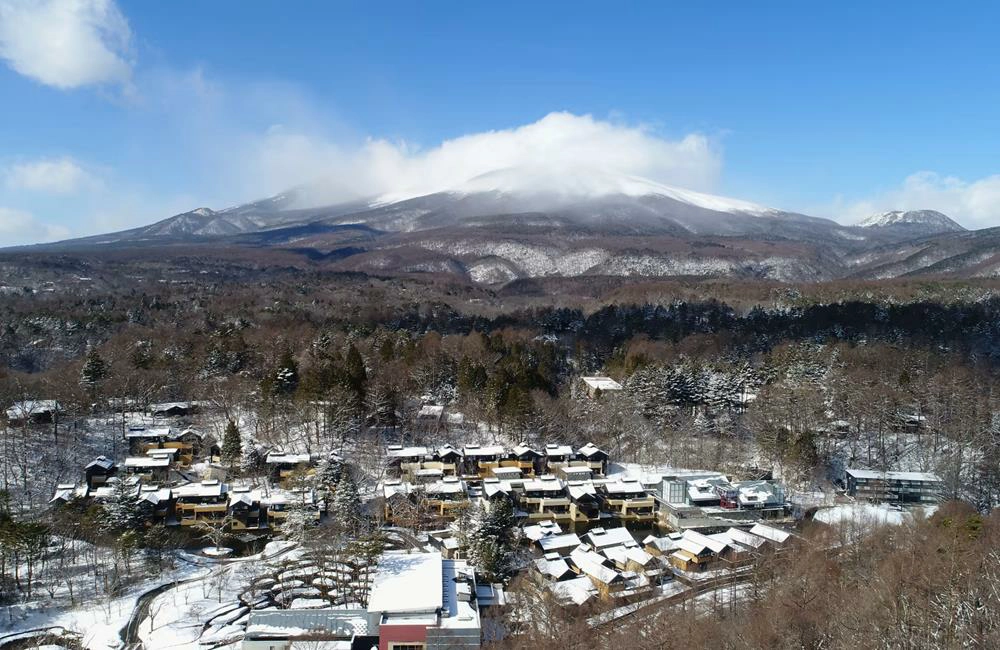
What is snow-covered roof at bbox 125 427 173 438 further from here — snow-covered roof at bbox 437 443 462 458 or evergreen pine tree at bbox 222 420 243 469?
snow-covered roof at bbox 437 443 462 458

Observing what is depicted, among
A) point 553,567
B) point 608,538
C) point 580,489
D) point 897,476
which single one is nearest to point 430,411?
point 580,489

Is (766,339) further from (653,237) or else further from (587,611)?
(653,237)

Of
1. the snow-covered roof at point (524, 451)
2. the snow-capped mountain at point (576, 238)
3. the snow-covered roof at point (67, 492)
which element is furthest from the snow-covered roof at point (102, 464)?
the snow-capped mountain at point (576, 238)

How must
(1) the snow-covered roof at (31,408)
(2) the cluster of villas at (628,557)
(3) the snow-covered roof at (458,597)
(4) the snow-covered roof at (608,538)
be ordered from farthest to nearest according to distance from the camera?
(1) the snow-covered roof at (31,408) < (4) the snow-covered roof at (608,538) < (2) the cluster of villas at (628,557) < (3) the snow-covered roof at (458,597)

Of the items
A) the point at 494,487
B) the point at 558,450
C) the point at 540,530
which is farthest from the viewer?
the point at 558,450

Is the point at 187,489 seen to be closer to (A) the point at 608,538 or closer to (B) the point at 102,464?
(B) the point at 102,464

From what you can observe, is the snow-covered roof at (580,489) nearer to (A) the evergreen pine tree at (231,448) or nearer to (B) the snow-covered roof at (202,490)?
(B) the snow-covered roof at (202,490)

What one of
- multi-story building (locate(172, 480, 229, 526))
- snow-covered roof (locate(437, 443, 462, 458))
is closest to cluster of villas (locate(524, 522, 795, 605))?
snow-covered roof (locate(437, 443, 462, 458))
